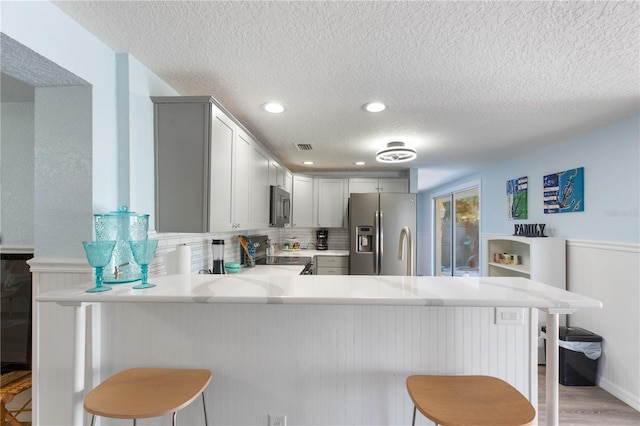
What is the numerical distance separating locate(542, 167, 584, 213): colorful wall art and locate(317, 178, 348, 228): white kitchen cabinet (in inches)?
103

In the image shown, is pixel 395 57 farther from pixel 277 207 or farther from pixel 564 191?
pixel 564 191

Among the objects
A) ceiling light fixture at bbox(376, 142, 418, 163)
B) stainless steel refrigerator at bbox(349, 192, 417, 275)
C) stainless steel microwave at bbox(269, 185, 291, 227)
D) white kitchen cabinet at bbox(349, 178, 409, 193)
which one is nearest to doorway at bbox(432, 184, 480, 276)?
white kitchen cabinet at bbox(349, 178, 409, 193)

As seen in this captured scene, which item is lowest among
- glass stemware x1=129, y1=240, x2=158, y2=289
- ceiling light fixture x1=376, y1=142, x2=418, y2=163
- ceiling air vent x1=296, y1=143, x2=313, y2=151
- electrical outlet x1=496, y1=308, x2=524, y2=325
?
electrical outlet x1=496, y1=308, x2=524, y2=325

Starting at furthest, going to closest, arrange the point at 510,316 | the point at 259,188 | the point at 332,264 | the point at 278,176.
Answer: the point at 332,264
the point at 278,176
the point at 259,188
the point at 510,316

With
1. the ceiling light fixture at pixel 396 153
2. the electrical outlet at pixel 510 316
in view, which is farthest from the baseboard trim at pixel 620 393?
the ceiling light fixture at pixel 396 153

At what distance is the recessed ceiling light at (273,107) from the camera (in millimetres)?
2195

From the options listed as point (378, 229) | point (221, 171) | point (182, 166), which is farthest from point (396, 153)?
point (182, 166)

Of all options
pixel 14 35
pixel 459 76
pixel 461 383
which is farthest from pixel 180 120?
pixel 461 383

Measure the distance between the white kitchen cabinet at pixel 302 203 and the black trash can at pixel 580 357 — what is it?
3361 millimetres

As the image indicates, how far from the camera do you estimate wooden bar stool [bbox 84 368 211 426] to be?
44.6 inches

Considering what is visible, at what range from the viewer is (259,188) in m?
2.88

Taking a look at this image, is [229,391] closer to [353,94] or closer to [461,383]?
[461,383]

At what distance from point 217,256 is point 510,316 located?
2.09m

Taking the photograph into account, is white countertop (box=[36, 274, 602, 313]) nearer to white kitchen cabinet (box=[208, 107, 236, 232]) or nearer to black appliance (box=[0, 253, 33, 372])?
white kitchen cabinet (box=[208, 107, 236, 232])
